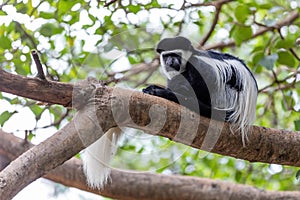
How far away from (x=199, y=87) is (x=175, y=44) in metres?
0.28

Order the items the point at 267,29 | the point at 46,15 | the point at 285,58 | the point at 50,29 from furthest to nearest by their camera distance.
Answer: the point at 267,29 < the point at 285,58 < the point at 50,29 < the point at 46,15

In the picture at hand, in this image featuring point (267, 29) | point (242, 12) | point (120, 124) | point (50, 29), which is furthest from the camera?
point (267, 29)

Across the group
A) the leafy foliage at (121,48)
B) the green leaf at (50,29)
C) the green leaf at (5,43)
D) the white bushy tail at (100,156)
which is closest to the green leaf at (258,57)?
the leafy foliage at (121,48)

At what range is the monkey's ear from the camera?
2.62m

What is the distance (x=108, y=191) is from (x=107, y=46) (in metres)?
0.99

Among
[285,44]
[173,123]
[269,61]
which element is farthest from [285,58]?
[173,123]

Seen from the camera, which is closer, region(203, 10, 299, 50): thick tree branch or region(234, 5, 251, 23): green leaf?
region(234, 5, 251, 23): green leaf

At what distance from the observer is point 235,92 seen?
2.63 m

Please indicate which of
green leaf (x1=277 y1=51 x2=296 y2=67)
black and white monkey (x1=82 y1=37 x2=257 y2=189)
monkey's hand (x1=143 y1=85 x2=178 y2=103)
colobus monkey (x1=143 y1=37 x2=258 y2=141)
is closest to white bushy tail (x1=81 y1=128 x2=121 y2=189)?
black and white monkey (x1=82 y1=37 x2=257 y2=189)

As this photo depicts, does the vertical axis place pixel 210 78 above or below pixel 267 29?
below

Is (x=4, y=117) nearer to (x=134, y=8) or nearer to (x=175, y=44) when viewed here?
(x=134, y=8)

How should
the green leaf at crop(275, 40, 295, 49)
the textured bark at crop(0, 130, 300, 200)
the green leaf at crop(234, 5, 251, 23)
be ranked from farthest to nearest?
1. the textured bark at crop(0, 130, 300, 200)
2. the green leaf at crop(234, 5, 251, 23)
3. the green leaf at crop(275, 40, 295, 49)

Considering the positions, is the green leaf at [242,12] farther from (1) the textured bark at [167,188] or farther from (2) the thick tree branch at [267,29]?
(1) the textured bark at [167,188]

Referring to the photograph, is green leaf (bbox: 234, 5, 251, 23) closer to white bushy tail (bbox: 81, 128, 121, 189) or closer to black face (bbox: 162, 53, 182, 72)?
black face (bbox: 162, 53, 182, 72)
